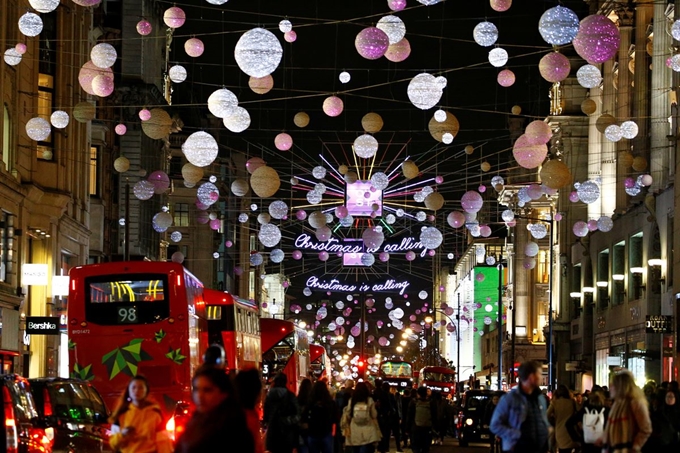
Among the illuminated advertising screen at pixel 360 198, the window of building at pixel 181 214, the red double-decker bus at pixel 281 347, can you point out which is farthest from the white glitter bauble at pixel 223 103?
the window of building at pixel 181 214

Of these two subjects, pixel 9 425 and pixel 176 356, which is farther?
pixel 176 356

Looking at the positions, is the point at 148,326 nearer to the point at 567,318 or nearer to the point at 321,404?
the point at 321,404

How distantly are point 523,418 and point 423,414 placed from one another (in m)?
14.5

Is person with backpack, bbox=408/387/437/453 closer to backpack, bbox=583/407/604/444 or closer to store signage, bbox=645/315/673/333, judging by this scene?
backpack, bbox=583/407/604/444

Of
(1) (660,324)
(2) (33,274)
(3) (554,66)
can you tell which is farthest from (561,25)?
(2) (33,274)

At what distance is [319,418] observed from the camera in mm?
20875

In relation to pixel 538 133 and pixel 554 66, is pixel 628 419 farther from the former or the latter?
pixel 538 133

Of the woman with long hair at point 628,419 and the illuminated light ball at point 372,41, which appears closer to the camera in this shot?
the woman with long hair at point 628,419

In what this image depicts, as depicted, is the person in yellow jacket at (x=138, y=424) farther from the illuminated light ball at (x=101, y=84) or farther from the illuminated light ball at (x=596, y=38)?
the illuminated light ball at (x=101, y=84)

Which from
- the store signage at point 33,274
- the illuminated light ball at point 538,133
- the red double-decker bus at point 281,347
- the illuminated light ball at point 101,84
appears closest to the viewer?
the illuminated light ball at point 101,84

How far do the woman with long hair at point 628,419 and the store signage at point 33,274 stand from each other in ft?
90.0

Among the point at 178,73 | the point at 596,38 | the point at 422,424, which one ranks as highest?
the point at 178,73

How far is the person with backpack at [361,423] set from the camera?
22.3 metres

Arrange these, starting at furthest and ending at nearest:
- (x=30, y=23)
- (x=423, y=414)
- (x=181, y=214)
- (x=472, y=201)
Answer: (x=181, y=214) → (x=472, y=201) → (x=423, y=414) → (x=30, y=23)
